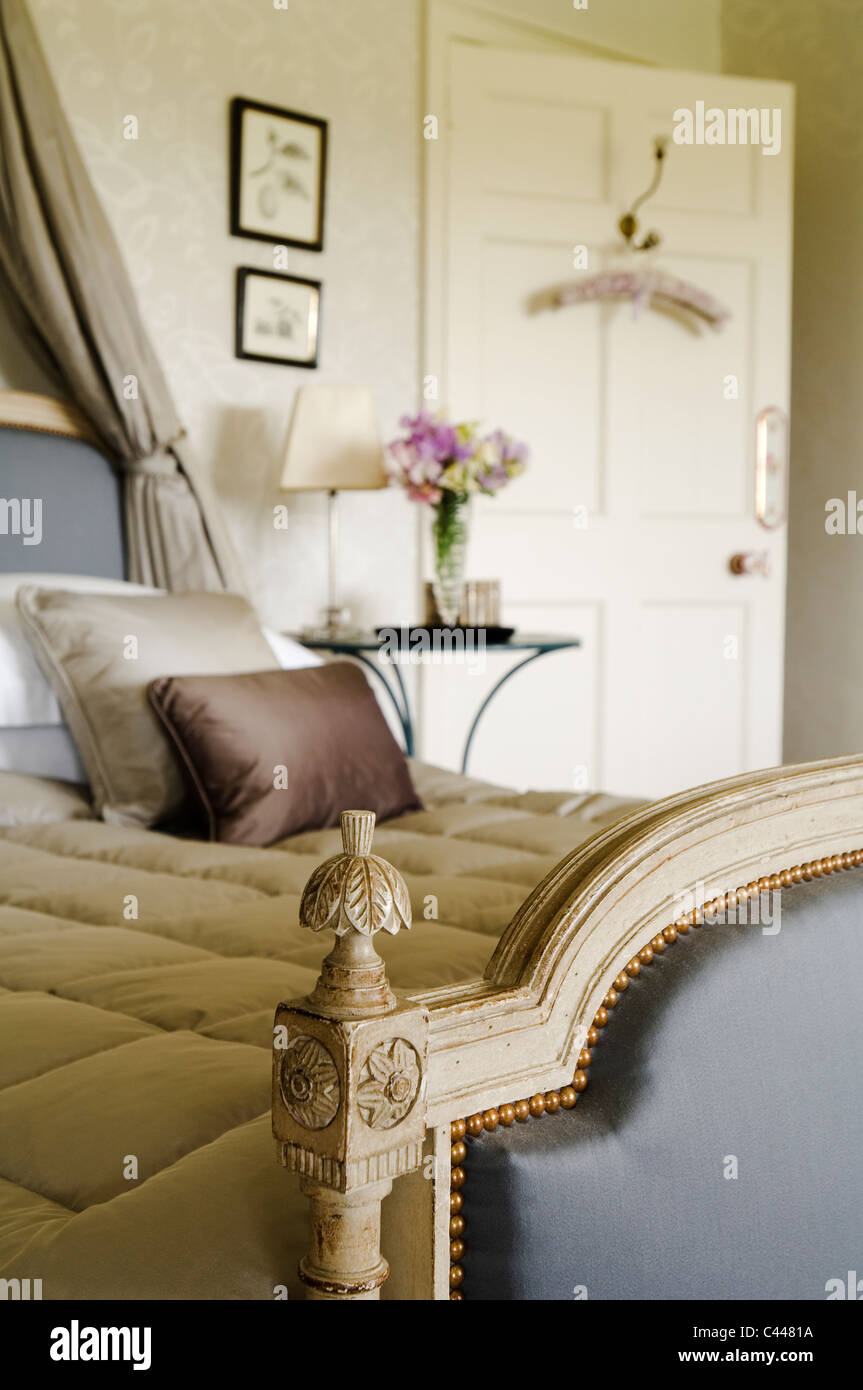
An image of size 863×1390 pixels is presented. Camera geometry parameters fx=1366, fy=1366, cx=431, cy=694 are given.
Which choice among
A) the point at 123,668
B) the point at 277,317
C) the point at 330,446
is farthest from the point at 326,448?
the point at 123,668

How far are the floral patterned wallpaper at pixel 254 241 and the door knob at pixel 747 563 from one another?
98 cm

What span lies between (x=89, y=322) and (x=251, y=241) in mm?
753

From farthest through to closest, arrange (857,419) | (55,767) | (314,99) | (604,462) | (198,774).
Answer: (857,419) < (604,462) < (314,99) < (55,767) < (198,774)

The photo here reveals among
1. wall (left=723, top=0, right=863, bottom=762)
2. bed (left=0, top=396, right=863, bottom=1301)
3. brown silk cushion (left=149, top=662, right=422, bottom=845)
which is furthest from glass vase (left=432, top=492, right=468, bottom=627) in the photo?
bed (left=0, top=396, right=863, bottom=1301)

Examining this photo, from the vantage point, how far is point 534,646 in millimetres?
3266

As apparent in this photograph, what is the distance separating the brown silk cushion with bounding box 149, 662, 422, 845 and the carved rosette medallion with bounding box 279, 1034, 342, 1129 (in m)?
1.36

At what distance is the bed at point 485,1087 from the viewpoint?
0.71 meters

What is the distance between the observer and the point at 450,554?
335cm

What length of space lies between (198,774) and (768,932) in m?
1.20

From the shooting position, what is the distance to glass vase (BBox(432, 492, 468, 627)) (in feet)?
11.0
